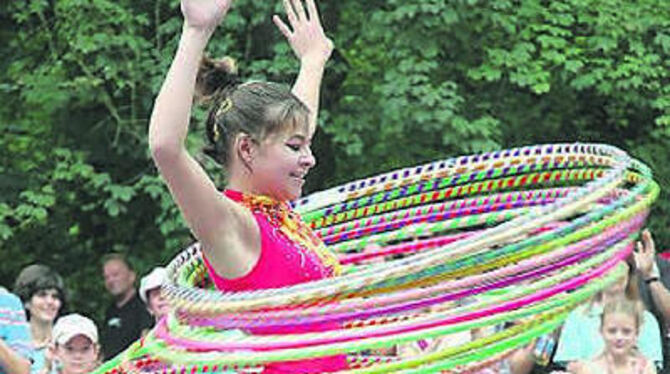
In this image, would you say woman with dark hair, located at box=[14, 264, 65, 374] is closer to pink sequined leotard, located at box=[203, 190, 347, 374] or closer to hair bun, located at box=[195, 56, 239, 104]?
hair bun, located at box=[195, 56, 239, 104]

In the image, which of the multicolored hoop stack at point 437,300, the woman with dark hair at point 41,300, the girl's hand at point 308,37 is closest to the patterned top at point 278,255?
the multicolored hoop stack at point 437,300

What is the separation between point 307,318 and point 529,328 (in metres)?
0.62

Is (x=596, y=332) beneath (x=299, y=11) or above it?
beneath

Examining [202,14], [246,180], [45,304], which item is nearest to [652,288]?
[45,304]

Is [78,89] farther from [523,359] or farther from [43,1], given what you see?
[523,359]

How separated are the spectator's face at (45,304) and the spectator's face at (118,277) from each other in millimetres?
1484

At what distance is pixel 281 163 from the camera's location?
4.40m

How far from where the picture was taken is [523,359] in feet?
23.7

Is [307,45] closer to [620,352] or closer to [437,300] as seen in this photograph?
[437,300]

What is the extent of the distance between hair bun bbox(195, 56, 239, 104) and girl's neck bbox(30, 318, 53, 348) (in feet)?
12.2

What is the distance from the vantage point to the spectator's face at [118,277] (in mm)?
9727

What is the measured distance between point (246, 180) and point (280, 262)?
0.83 ft

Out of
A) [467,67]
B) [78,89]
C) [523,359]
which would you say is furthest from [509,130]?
[523,359]

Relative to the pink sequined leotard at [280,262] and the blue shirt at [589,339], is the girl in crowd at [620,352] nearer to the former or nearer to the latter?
the blue shirt at [589,339]
